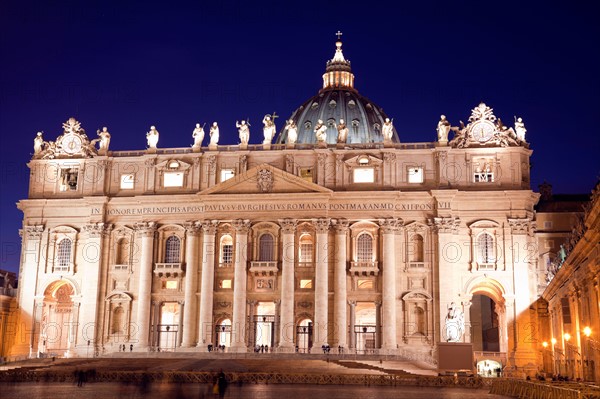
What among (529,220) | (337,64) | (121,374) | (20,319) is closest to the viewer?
(121,374)

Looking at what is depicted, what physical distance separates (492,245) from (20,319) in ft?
133

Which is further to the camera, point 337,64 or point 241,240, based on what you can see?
point 337,64

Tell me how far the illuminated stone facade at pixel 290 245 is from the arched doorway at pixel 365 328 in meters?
0.19

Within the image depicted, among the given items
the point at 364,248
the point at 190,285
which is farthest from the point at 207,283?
the point at 364,248

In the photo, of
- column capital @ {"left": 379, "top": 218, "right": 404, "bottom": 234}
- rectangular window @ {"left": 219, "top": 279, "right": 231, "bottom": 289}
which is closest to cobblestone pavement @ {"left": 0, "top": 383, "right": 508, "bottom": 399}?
column capital @ {"left": 379, "top": 218, "right": 404, "bottom": 234}

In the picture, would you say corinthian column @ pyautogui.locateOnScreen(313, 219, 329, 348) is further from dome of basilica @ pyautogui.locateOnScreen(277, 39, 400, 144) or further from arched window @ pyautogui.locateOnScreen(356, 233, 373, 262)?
dome of basilica @ pyautogui.locateOnScreen(277, 39, 400, 144)

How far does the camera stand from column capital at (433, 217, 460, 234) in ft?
219

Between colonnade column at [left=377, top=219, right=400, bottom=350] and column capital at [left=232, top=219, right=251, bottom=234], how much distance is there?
11033 millimetres

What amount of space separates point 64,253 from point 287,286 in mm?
20772

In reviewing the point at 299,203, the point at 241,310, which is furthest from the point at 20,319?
the point at 299,203

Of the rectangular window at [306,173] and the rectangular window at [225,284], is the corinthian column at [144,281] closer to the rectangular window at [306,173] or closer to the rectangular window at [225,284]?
the rectangular window at [225,284]

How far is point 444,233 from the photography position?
6675 cm

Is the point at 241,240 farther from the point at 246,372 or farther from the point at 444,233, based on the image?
the point at 246,372

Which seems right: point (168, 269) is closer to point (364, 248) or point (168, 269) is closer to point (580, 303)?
point (364, 248)
